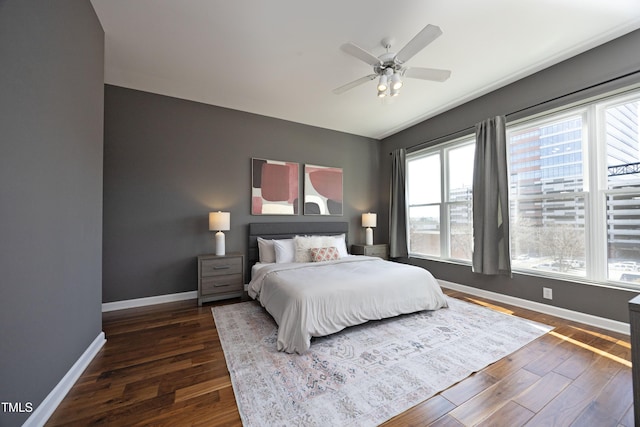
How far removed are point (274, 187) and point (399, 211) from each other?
8.27ft

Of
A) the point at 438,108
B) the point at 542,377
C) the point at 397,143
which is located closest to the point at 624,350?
the point at 542,377

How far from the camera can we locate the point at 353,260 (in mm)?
3412

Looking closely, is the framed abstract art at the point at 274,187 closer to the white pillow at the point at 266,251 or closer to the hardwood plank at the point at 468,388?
the white pillow at the point at 266,251

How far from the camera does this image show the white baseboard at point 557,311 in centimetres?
237

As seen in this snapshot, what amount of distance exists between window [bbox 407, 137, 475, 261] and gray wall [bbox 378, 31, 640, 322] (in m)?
0.32

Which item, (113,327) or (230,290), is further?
(230,290)

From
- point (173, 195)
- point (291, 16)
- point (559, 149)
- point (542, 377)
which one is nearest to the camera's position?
point (542, 377)

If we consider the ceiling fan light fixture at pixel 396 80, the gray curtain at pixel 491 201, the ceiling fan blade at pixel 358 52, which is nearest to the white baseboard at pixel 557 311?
the gray curtain at pixel 491 201

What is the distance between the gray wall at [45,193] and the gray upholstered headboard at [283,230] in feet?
6.64

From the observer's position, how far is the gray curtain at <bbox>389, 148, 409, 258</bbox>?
475 cm

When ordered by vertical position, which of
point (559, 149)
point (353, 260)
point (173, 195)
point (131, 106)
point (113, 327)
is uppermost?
point (131, 106)

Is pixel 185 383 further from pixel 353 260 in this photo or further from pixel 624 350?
pixel 624 350

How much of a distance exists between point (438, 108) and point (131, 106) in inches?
181

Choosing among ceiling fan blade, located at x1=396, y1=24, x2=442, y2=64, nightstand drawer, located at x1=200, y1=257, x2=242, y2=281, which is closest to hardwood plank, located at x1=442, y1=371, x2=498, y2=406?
ceiling fan blade, located at x1=396, y1=24, x2=442, y2=64
